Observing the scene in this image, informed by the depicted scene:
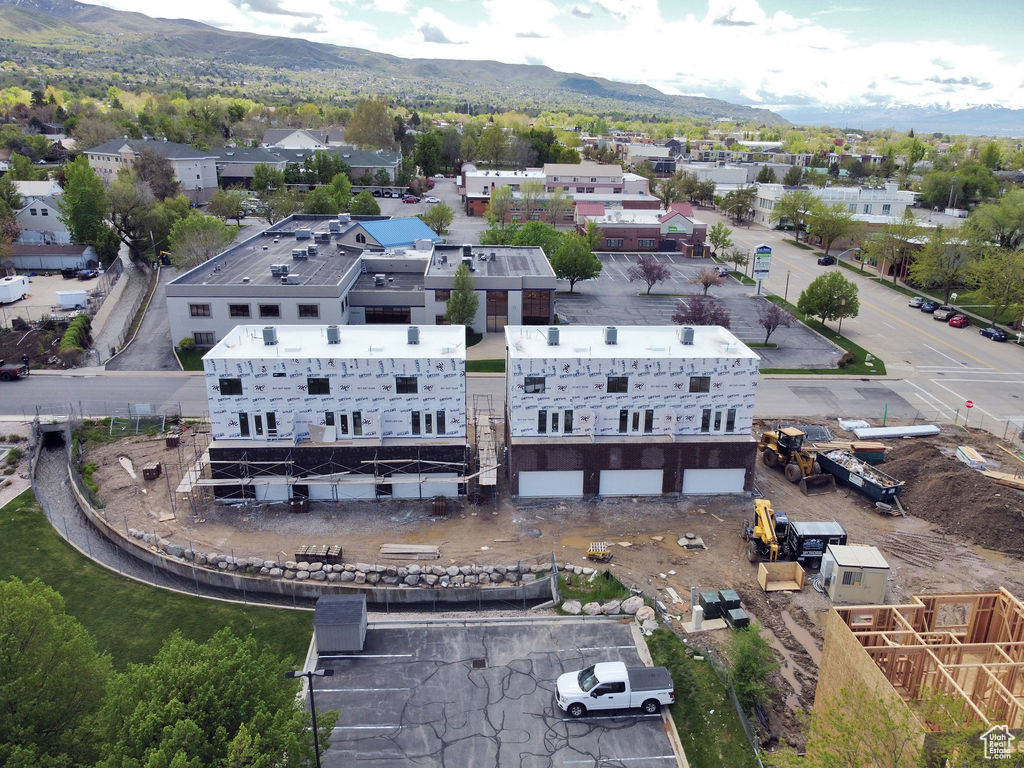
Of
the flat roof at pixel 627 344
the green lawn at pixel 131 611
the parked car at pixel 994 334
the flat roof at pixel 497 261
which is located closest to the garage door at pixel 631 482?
the flat roof at pixel 627 344

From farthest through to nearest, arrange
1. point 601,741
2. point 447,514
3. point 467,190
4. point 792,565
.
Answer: point 467,190 < point 447,514 < point 792,565 < point 601,741

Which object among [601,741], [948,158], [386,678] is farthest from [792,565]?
[948,158]

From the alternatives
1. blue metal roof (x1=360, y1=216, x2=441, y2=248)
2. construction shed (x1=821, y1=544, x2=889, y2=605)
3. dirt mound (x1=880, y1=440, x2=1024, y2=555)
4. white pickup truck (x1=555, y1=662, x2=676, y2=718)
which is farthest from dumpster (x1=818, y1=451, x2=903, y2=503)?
blue metal roof (x1=360, y1=216, x2=441, y2=248)

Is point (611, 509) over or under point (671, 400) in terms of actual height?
under

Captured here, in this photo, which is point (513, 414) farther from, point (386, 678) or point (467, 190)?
point (467, 190)

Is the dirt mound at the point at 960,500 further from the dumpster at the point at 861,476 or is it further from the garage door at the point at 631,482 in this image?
the garage door at the point at 631,482
